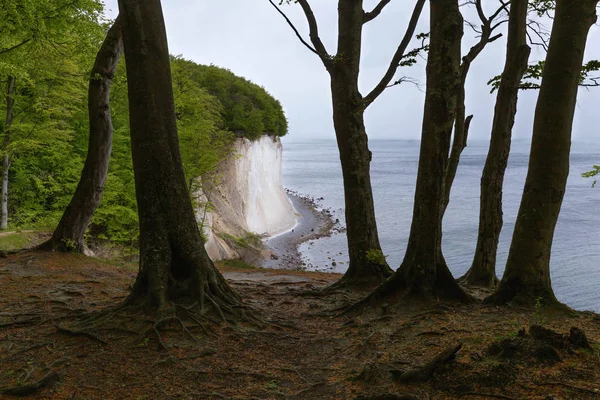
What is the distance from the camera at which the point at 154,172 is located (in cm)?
677

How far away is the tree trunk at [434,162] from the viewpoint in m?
7.07

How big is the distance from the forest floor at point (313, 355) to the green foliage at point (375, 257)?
2052 mm

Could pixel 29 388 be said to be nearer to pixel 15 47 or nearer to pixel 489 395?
pixel 489 395

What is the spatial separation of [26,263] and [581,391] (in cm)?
1169

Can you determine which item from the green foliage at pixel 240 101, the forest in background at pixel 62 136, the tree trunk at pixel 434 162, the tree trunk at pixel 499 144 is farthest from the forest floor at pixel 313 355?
the green foliage at pixel 240 101

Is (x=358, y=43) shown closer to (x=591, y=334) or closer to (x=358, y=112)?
(x=358, y=112)

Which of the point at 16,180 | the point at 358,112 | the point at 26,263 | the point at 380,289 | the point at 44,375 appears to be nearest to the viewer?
the point at 44,375

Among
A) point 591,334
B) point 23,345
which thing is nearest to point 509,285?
point 591,334

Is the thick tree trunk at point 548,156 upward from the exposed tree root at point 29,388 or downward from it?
upward

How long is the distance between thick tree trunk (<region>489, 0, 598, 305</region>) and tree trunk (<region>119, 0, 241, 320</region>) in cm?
437

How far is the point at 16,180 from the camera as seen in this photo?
71.9 feet

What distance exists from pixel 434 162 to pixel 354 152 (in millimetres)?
3164

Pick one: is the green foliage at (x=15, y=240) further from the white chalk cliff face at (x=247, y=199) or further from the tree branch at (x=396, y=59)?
the white chalk cliff face at (x=247, y=199)

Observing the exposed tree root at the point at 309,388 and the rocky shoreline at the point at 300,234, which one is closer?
the exposed tree root at the point at 309,388
